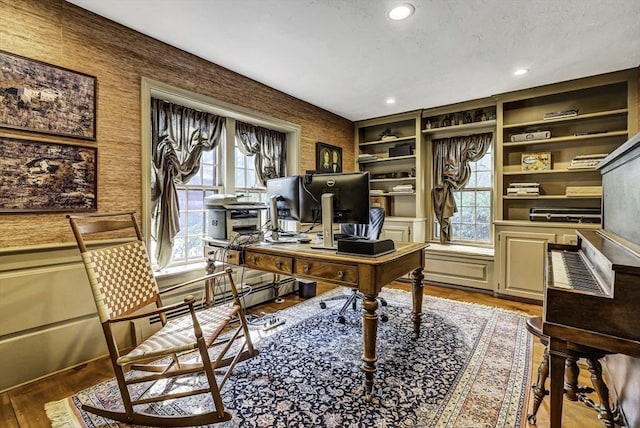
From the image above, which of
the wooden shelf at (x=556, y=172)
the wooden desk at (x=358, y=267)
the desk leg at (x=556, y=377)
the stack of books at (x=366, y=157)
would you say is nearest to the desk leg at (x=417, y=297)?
the wooden desk at (x=358, y=267)

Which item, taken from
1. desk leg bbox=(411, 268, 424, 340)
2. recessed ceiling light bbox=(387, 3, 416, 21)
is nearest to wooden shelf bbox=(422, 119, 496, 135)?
recessed ceiling light bbox=(387, 3, 416, 21)

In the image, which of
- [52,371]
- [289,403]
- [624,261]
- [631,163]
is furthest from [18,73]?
[631,163]

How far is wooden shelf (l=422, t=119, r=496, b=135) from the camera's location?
4043mm

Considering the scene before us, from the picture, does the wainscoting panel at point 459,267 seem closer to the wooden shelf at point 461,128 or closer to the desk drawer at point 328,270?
the wooden shelf at point 461,128

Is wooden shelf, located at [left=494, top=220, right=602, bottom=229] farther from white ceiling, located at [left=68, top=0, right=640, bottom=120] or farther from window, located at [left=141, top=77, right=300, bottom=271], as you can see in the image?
window, located at [left=141, top=77, right=300, bottom=271]

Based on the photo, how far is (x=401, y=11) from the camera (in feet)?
7.05

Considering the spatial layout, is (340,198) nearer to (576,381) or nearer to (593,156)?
(576,381)

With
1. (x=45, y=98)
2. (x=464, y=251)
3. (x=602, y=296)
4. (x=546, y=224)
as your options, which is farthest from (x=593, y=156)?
(x=45, y=98)

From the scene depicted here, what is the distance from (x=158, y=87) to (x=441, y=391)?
10.1 ft

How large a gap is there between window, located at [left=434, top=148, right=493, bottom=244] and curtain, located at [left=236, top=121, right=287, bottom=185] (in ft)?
8.64

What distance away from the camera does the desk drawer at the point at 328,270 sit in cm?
181

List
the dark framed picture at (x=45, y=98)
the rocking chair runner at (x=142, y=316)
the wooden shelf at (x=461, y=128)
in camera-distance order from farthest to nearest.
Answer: the wooden shelf at (x=461, y=128) → the dark framed picture at (x=45, y=98) → the rocking chair runner at (x=142, y=316)

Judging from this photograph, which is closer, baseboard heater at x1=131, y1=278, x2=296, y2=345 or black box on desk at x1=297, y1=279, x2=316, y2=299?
baseboard heater at x1=131, y1=278, x2=296, y2=345

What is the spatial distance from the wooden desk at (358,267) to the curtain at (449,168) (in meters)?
2.40
